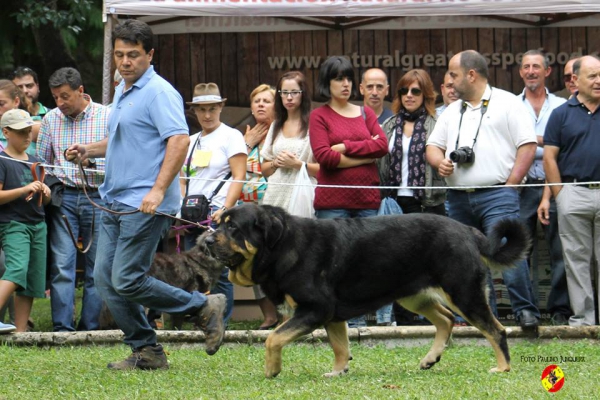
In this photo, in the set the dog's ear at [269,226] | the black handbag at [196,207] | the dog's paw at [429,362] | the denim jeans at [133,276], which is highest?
the black handbag at [196,207]

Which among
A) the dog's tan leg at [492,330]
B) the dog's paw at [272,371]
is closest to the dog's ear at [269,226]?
the dog's paw at [272,371]

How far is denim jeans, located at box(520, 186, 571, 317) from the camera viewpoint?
31.4 ft

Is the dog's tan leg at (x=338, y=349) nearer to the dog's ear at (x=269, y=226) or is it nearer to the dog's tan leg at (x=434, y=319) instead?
the dog's tan leg at (x=434, y=319)

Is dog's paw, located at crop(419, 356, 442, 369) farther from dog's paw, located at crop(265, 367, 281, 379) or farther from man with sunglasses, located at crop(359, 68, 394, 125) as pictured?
man with sunglasses, located at crop(359, 68, 394, 125)

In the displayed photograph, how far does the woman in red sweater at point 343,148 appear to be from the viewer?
908 centimetres

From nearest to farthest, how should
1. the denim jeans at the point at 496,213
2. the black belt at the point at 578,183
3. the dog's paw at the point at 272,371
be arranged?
the dog's paw at the point at 272,371 → the denim jeans at the point at 496,213 → the black belt at the point at 578,183

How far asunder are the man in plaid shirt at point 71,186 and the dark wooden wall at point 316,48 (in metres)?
3.44

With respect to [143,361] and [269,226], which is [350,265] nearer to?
[269,226]

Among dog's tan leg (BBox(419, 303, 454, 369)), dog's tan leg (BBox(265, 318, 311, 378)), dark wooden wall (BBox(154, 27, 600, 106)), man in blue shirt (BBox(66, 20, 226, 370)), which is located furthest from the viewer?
dark wooden wall (BBox(154, 27, 600, 106))

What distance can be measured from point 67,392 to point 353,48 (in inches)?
303

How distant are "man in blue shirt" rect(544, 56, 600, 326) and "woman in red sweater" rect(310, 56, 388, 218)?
1.56 meters

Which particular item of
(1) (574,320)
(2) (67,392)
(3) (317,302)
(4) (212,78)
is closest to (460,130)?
(1) (574,320)

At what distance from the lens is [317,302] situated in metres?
6.70

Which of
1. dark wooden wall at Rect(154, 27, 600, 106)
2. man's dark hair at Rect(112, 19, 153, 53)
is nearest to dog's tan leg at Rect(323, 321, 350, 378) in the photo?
man's dark hair at Rect(112, 19, 153, 53)
